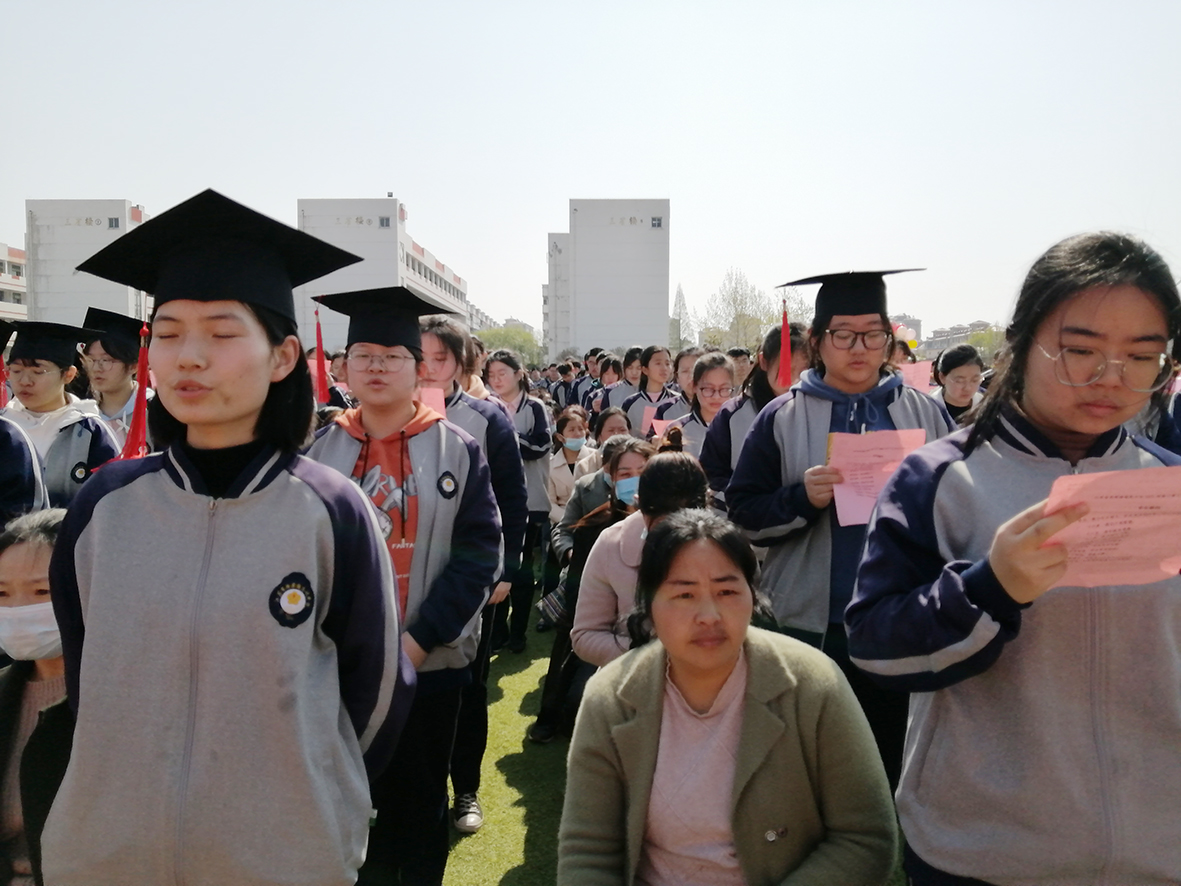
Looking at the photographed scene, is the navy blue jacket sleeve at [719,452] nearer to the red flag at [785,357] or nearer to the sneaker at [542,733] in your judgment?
the red flag at [785,357]

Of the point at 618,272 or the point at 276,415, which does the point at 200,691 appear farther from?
the point at 618,272

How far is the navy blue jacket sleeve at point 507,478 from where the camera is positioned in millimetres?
3619

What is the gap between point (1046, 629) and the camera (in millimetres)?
1389

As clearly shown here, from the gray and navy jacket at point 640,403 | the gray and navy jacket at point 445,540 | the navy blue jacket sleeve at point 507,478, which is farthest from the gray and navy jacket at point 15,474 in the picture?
the gray and navy jacket at point 640,403

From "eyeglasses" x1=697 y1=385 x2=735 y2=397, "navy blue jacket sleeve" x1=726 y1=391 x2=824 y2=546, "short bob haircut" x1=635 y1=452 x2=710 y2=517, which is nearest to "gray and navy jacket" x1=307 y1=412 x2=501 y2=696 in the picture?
"short bob haircut" x1=635 y1=452 x2=710 y2=517

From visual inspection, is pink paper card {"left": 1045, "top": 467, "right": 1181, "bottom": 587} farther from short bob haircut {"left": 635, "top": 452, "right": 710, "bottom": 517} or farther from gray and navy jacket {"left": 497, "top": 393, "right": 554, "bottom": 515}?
gray and navy jacket {"left": 497, "top": 393, "right": 554, "bottom": 515}

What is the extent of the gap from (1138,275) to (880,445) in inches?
41.9

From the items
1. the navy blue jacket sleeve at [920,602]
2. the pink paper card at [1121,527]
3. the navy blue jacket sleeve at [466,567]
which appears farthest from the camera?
the navy blue jacket sleeve at [466,567]

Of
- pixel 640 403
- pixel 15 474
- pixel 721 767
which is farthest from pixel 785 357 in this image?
pixel 640 403

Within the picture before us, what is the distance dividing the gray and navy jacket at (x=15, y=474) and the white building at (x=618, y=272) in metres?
50.0

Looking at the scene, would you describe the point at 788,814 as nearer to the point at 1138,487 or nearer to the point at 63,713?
the point at 1138,487

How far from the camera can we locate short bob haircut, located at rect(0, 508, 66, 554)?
2396 millimetres

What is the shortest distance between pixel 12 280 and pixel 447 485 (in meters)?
79.2

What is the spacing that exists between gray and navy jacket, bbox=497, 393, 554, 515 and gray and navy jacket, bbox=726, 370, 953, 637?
330 cm
